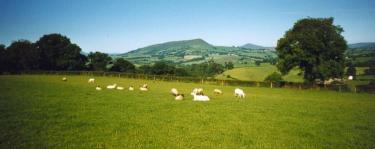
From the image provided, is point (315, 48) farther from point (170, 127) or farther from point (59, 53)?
point (59, 53)

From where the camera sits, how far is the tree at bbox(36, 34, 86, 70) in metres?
88.4

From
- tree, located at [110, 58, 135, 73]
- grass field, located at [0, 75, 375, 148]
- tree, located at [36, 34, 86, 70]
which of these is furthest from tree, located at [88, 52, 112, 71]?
grass field, located at [0, 75, 375, 148]

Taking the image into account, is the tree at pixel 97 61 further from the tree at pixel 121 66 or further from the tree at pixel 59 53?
the tree at pixel 59 53

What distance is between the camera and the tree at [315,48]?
46.7 metres

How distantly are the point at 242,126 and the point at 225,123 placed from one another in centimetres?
97

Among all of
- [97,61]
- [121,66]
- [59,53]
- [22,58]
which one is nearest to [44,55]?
[59,53]

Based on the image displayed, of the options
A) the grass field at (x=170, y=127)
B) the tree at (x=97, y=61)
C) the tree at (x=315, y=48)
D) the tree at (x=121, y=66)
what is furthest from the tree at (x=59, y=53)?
the grass field at (x=170, y=127)

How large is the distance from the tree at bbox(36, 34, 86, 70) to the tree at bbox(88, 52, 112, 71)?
7947 millimetres

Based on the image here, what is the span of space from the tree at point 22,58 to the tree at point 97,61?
57.0ft

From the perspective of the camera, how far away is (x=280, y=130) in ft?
45.9

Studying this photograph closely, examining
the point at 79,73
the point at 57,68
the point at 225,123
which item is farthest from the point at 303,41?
the point at 57,68

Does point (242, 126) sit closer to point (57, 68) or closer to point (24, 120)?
point (24, 120)

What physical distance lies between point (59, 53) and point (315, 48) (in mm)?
74521

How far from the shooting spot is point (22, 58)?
8656cm
